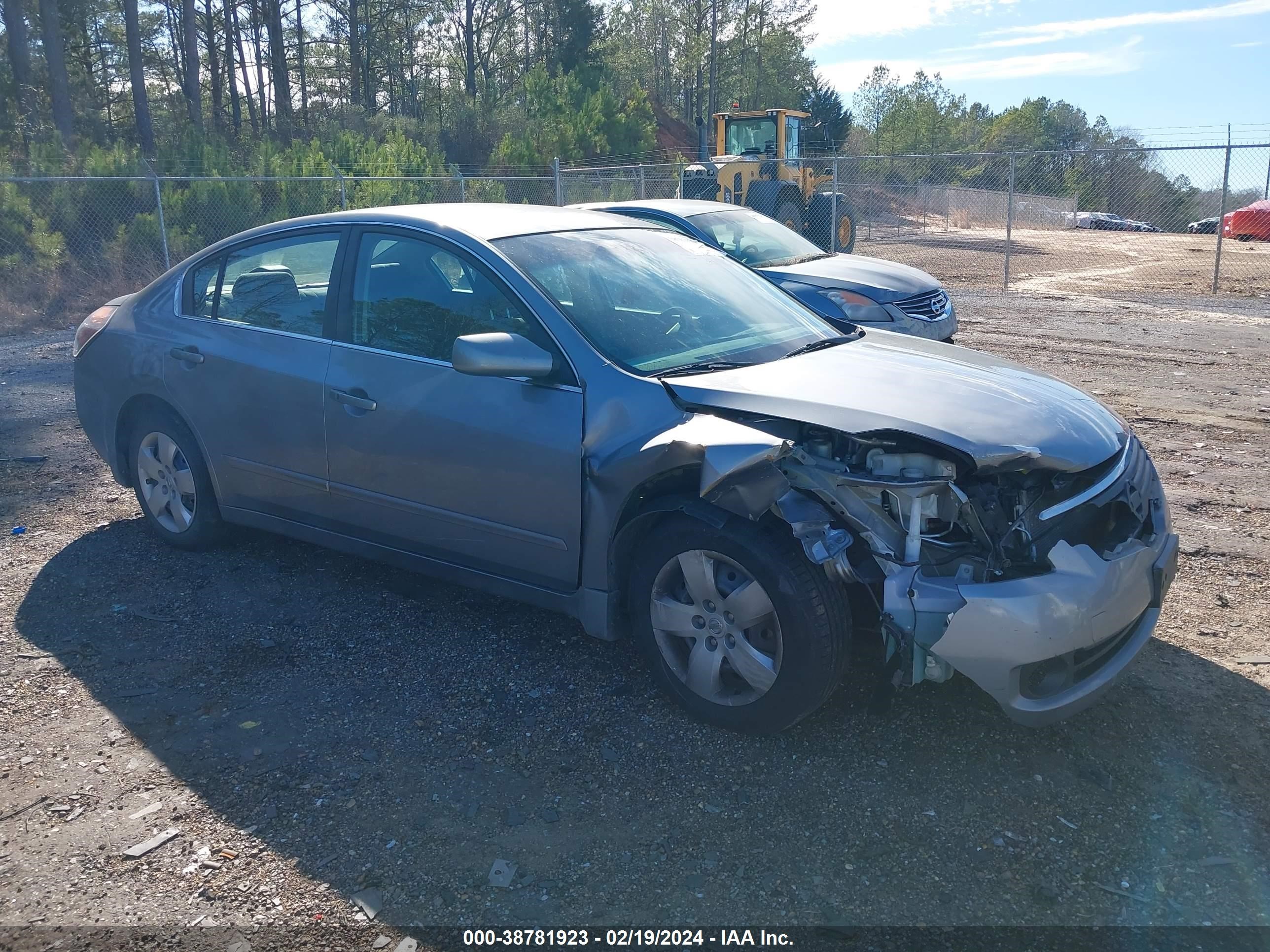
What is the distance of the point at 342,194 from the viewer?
17297 millimetres

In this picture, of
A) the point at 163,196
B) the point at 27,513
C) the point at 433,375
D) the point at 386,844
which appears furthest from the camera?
the point at 163,196

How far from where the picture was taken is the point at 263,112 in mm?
36656

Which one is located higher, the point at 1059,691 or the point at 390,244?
the point at 390,244

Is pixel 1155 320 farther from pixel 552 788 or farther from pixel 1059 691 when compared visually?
pixel 552 788

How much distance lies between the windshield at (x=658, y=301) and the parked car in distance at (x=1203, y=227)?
1331 inches

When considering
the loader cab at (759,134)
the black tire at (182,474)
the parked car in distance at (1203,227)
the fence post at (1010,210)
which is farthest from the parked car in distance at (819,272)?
the parked car in distance at (1203,227)

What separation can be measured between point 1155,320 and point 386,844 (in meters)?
12.9

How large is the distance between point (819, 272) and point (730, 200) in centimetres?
1208

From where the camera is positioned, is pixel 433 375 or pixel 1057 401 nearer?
pixel 1057 401

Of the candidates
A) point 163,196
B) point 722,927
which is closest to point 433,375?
point 722,927

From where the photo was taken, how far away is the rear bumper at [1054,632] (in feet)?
9.46

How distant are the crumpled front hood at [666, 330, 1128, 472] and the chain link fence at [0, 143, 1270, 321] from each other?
12.4 m

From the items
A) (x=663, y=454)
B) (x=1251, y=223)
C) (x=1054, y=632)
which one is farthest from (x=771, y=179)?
(x=1054, y=632)

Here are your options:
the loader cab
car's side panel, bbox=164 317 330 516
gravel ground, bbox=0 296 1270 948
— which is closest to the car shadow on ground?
gravel ground, bbox=0 296 1270 948
